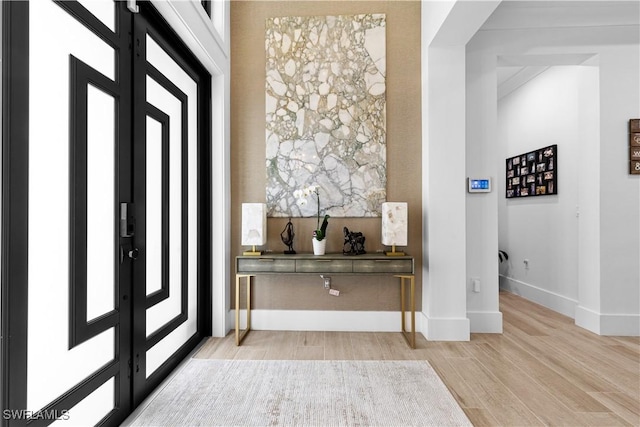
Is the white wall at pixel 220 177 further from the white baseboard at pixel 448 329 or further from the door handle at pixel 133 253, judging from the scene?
the white baseboard at pixel 448 329

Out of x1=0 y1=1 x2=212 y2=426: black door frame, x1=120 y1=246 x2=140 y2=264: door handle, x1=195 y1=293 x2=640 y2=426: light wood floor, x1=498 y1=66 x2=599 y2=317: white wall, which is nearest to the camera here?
x1=0 y1=1 x2=212 y2=426: black door frame

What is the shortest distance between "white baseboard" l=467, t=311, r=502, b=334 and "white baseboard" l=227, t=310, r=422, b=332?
1.65 ft

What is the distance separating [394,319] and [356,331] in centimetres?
38

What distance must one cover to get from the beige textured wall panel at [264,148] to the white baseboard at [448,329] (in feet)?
1.03

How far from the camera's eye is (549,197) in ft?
13.3

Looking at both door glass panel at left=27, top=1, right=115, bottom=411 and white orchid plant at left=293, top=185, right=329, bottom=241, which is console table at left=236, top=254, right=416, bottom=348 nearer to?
white orchid plant at left=293, top=185, right=329, bottom=241

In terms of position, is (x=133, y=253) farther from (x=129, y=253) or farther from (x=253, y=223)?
(x=253, y=223)

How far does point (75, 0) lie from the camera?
56.9 inches

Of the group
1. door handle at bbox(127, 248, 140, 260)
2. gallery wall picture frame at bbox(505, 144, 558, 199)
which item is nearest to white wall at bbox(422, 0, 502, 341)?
gallery wall picture frame at bbox(505, 144, 558, 199)

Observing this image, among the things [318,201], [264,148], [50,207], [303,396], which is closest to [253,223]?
[318,201]

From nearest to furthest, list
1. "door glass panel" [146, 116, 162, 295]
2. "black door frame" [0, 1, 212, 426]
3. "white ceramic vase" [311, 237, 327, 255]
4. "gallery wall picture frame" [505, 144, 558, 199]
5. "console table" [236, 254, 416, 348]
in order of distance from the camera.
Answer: "black door frame" [0, 1, 212, 426] < "door glass panel" [146, 116, 162, 295] < "console table" [236, 254, 416, 348] < "white ceramic vase" [311, 237, 327, 255] < "gallery wall picture frame" [505, 144, 558, 199]

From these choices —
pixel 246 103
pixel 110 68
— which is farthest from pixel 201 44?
pixel 110 68

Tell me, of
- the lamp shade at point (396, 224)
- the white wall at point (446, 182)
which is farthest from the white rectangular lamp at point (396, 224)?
the white wall at point (446, 182)

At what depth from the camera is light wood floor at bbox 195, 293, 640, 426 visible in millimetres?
1854
